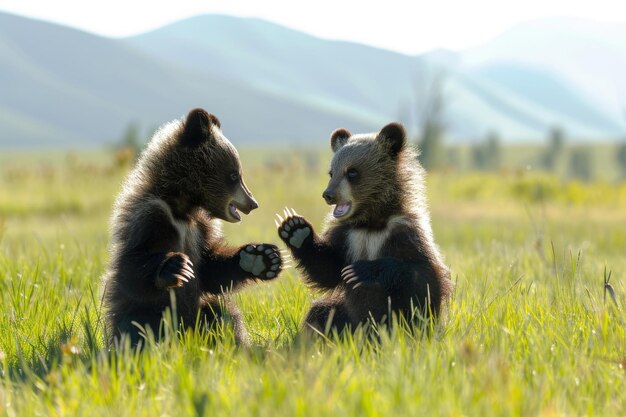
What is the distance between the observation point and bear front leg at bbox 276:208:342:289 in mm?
4715

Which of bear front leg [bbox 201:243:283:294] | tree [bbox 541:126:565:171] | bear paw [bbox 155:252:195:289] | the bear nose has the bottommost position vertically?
tree [bbox 541:126:565:171]

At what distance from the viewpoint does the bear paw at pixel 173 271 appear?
A: 3.93m

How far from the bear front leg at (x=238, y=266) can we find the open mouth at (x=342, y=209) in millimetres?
405

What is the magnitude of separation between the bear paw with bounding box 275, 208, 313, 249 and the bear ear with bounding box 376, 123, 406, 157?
0.71 metres

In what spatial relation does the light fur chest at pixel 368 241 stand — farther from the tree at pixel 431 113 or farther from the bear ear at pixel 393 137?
the tree at pixel 431 113

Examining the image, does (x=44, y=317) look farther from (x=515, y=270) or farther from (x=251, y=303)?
(x=515, y=270)

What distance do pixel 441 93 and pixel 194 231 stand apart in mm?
32572

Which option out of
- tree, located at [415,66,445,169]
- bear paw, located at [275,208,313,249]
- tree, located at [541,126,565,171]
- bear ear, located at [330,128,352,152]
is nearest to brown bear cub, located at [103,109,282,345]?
bear paw, located at [275,208,313,249]

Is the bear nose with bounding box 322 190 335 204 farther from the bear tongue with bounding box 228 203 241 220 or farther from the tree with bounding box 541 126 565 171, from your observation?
the tree with bounding box 541 126 565 171

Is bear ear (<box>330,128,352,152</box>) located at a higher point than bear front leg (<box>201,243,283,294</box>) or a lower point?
higher

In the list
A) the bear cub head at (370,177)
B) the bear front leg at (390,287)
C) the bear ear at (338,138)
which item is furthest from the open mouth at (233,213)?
the bear ear at (338,138)

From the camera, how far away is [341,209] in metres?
4.73

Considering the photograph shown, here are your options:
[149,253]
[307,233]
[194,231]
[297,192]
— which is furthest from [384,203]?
[297,192]

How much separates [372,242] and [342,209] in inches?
11.0
